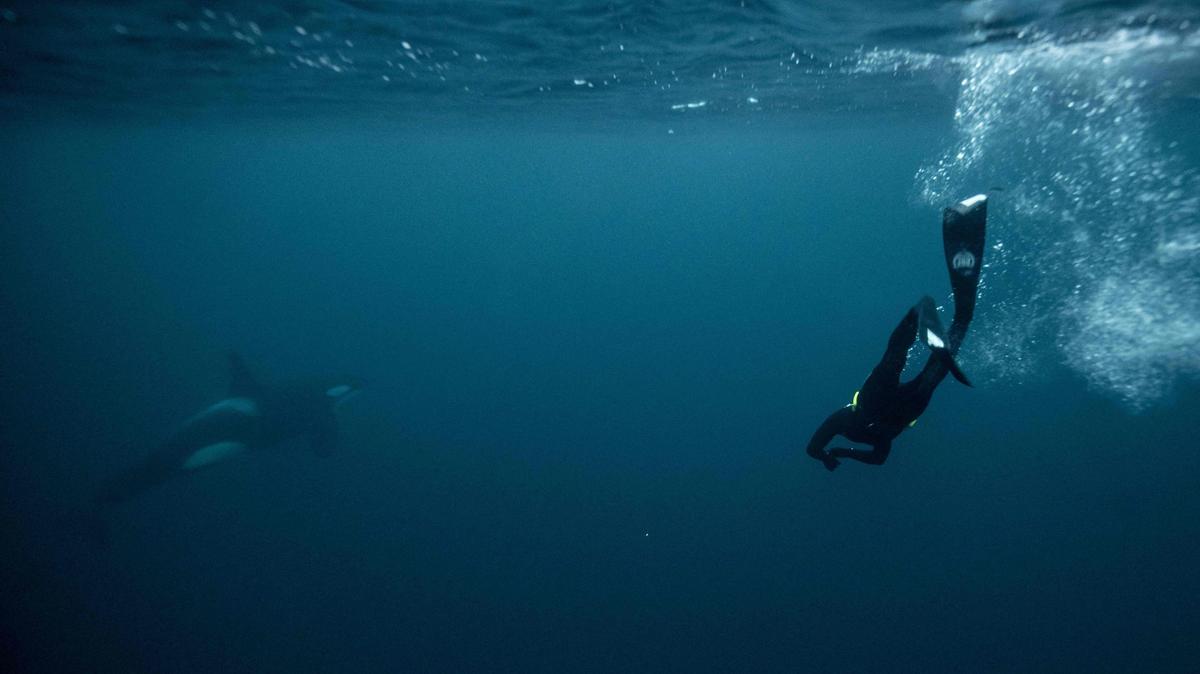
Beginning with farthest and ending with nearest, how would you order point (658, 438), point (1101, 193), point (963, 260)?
point (658, 438) < point (1101, 193) < point (963, 260)

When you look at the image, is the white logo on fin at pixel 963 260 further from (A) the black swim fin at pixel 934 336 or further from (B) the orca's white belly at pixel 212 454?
(B) the orca's white belly at pixel 212 454

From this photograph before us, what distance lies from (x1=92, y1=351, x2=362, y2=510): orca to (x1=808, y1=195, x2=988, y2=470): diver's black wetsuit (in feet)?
46.1

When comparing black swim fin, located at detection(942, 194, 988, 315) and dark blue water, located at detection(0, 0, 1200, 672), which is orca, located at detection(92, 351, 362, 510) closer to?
dark blue water, located at detection(0, 0, 1200, 672)

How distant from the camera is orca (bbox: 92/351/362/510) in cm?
1442

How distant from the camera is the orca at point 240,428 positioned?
Answer: 14422 millimetres

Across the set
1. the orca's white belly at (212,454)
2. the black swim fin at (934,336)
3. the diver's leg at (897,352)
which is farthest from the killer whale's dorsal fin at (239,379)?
the black swim fin at (934,336)

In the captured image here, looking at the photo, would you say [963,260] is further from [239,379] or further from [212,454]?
[239,379]

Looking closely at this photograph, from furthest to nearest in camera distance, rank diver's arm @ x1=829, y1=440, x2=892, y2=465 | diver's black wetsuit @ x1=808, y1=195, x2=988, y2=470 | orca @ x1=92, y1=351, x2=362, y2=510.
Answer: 1. orca @ x1=92, y1=351, x2=362, y2=510
2. diver's arm @ x1=829, y1=440, x2=892, y2=465
3. diver's black wetsuit @ x1=808, y1=195, x2=988, y2=470

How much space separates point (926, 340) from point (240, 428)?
616 inches

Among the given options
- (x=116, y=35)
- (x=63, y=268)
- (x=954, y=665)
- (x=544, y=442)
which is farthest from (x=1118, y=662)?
(x=63, y=268)

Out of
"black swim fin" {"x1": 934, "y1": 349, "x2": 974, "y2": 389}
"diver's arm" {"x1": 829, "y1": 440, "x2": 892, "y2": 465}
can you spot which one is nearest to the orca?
"diver's arm" {"x1": 829, "y1": 440, "x2": 892, "y2": 465}

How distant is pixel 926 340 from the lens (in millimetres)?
5484

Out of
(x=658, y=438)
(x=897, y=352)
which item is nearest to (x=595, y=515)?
(x=658, y=438)

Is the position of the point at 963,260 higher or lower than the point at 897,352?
higher
